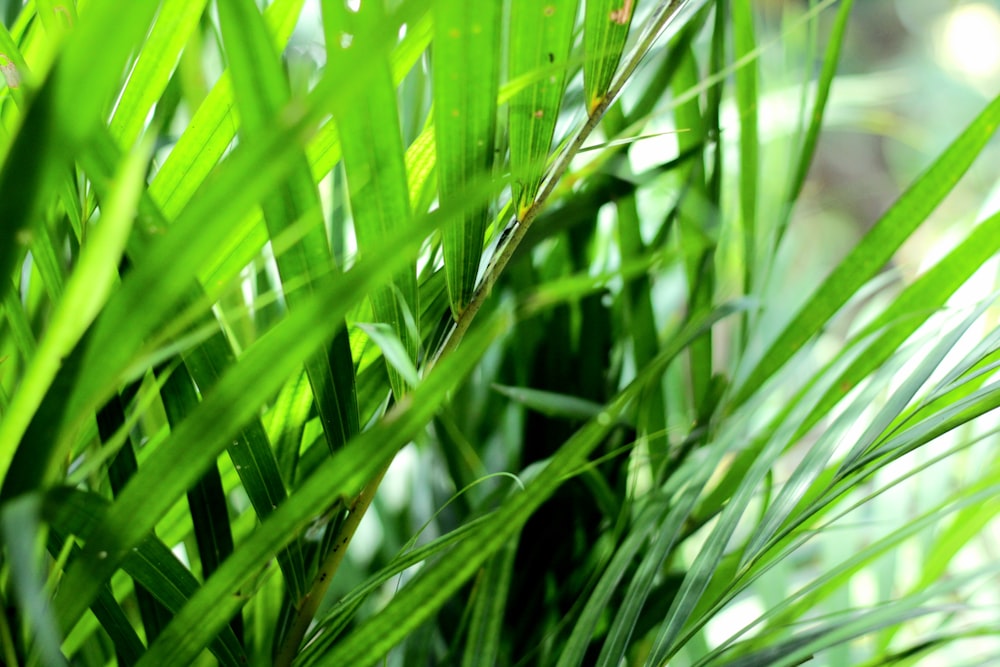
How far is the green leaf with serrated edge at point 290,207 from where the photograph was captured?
16cm

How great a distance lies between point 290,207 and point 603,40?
0.32 ft

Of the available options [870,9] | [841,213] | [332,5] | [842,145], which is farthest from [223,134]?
[870,9]

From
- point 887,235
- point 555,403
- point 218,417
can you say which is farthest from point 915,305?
point 218,417

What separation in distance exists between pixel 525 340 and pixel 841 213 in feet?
4.20

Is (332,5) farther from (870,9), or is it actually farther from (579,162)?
(870,9)

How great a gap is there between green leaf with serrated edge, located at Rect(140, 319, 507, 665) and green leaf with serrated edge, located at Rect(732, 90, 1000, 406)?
6.9 inches

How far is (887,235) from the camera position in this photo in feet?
0.90

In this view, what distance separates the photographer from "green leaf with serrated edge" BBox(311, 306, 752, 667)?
0.18m

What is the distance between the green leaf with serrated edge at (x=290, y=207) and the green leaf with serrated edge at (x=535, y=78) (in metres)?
0.05

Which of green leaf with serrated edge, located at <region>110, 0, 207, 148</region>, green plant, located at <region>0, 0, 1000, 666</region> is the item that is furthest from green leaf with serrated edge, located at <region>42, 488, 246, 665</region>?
green leaf with serrated edge, located at <region>110, 0, 207, 148</region>

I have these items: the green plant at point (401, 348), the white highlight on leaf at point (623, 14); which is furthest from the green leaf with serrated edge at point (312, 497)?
the white highlight on leaf at point (623, 14)

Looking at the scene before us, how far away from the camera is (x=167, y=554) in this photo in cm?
20

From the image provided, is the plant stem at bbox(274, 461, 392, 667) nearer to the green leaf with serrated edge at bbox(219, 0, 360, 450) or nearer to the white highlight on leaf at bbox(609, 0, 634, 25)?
the green leaf with serrated edge at bbox(219, 0, 360, 450)

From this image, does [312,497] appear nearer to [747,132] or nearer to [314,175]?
[314,175]
